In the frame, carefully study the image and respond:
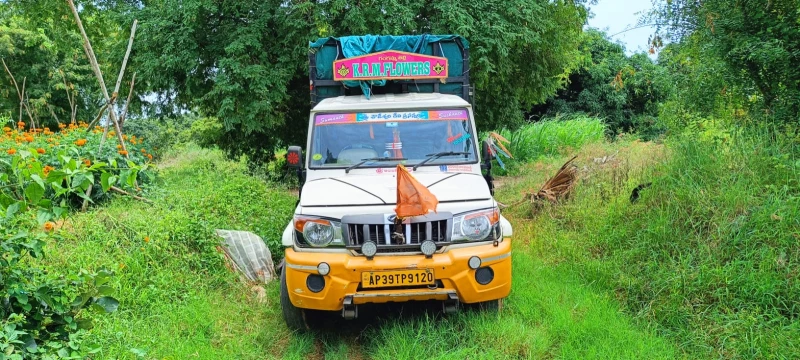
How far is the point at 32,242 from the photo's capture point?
277 centimetres

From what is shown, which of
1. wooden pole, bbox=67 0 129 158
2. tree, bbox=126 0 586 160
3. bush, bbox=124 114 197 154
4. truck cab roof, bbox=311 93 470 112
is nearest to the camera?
truck cab roof, bbox=311 93 470 112

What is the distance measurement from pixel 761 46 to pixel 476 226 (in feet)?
12.2

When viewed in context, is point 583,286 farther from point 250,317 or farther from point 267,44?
point 267,44

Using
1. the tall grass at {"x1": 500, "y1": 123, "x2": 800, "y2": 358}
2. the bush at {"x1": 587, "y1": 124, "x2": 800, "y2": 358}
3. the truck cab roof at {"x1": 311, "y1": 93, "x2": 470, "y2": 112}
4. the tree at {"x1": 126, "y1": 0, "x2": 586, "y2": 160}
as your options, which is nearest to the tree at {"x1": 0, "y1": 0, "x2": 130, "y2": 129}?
the tree at {"x1": 126, "y1": 0, "x2": 586, "y2": 160}

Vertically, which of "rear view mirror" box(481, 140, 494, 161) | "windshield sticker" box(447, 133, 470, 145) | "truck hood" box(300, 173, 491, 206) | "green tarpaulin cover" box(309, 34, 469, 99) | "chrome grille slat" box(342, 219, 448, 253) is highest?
"green tarpaulin cover" box(309, 34, 469, 99)

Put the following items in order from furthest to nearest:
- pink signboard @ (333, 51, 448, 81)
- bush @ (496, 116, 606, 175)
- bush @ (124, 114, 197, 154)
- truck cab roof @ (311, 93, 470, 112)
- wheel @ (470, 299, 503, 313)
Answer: bush @ (124, 114, 197, 154) < bush @ (496, 116, 606, 175) < pink signboard @ (333, 51, 448, 81) < truck cab roof @ (311, 93, 470, 112) < wheel @ (470, 299, 503, 313)

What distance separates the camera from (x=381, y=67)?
604 centimetres

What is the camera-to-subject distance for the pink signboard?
6031 mm

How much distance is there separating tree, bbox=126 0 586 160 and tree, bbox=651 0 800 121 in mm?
3836

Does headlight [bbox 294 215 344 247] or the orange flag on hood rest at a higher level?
the orange flag on hood

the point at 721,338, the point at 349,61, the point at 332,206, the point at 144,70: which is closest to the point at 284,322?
the point at 332,206

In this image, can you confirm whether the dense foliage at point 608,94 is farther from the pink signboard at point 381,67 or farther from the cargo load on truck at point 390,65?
the pink signboard at point 381,67

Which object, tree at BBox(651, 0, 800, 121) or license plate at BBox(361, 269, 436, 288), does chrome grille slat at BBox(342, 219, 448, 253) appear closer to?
license plate at BBox(361, 269, 436, 288)

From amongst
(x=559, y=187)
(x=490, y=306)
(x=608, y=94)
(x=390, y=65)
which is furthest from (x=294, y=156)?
(x=608, y=94)
